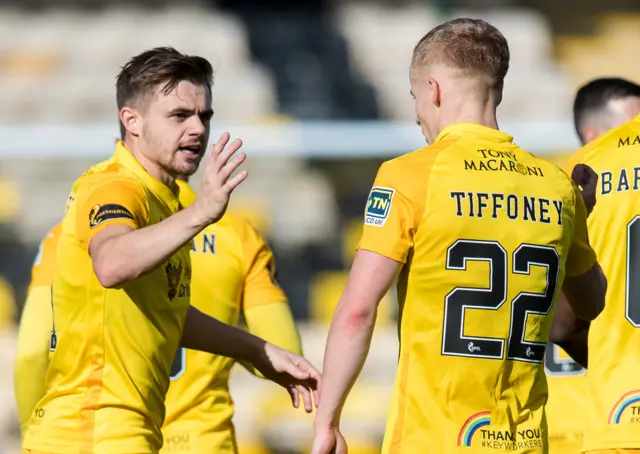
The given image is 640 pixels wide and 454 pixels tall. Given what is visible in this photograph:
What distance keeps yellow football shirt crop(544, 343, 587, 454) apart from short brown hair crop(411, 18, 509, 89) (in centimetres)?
208

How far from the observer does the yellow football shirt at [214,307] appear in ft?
17.4

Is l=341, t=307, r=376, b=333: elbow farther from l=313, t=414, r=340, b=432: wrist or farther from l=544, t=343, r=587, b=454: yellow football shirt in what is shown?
l=544, t=343, r=587, b=454: yellow football shirt

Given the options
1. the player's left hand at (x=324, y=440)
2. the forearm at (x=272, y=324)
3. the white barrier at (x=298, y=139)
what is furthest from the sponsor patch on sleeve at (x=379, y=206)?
the white barrier at (x=298, y=139)

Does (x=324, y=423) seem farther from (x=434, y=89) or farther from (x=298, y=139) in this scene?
(x=298, y=139)

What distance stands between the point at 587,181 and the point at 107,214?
1.65 metres

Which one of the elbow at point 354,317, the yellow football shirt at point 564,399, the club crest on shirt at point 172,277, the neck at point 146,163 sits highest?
the neck at point 146,163

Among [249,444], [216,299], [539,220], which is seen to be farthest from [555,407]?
[249,444]

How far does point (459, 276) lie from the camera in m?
3.56

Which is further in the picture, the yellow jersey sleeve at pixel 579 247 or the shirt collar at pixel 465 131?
the yellow jersey sleeve at pixel 579 247

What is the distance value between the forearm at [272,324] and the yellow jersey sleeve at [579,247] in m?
1.86

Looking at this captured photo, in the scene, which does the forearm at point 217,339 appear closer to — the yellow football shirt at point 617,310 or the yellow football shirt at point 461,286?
the yellow football shirt at point 461,286

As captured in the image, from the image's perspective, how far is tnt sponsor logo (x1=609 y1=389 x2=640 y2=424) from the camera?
4.21 m

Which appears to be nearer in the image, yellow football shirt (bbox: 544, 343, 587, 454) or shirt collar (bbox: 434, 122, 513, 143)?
shirt collar (bbox: 434, 122, 513, 143)

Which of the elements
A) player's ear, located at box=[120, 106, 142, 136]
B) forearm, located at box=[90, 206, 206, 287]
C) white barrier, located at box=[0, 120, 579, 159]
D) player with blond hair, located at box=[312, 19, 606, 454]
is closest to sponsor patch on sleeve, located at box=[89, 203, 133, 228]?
forearm, located at box=[90, 206, 206, 287]
